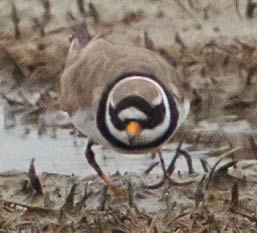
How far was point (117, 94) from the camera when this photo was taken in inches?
60.9

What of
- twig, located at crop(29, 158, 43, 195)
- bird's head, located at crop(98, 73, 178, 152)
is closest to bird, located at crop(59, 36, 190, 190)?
bird's head, located at crop(98, 73, 178, 152)

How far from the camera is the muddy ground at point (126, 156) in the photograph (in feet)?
5.16

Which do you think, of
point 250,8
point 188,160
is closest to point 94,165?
point 188,160

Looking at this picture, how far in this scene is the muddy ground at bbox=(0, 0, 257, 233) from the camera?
5.16 feet

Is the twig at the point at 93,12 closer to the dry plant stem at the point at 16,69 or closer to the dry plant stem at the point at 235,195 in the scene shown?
the dry plant stem at the point at 16,69

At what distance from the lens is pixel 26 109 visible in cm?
158

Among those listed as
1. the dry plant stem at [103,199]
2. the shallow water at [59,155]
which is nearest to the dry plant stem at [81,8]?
the shallow water at [59,155]

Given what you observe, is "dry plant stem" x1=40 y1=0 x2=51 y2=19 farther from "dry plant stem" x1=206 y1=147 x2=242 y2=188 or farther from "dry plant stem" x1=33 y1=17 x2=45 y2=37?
"dry plant stem" x1=206 y1=147 x2=242 y2=188

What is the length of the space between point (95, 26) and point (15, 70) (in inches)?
6.6

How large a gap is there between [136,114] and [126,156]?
3.5 inches

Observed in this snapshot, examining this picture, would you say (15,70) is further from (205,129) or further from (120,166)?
(205,129)

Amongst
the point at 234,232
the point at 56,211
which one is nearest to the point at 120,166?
the point at 56,211

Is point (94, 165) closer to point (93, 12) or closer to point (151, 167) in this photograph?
point (151, 167)

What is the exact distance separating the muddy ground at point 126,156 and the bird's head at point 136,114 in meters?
0.03
